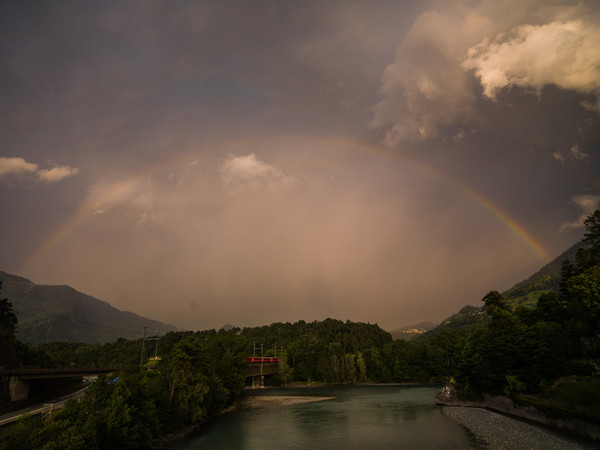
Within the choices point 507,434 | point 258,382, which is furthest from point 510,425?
point 258,382

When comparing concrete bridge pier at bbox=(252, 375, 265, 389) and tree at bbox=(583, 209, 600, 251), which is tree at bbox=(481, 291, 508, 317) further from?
concrete bridge pier at bbox=(252, 375, 265, 389)

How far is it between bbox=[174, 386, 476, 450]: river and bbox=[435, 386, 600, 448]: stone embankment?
2665 mm

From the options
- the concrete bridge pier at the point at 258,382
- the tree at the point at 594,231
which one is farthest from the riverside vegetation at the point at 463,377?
the concrete bridge pier at the point at 258,382

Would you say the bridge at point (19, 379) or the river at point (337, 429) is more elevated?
the bridge at point (19, 379)

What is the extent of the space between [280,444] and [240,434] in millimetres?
10413

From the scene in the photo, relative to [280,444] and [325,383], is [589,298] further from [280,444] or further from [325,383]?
[325,383]

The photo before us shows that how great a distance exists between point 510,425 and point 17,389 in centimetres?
7520

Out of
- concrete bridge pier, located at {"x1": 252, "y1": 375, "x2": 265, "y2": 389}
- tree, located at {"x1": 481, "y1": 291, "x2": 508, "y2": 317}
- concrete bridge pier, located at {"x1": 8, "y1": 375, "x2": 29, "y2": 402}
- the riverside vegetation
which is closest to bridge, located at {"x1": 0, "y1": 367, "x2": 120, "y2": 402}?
concrete bridge pier, located at {"x1": 8, "y1": 375, "x2": 29, "y2": 402}

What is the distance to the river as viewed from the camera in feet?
150

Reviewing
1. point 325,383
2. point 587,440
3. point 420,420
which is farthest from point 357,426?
point 325,383

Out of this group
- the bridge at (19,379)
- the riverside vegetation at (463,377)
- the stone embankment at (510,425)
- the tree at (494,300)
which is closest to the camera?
the riverside vegetation at (463,377)

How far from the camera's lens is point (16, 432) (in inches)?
989

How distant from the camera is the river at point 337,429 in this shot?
150 feet

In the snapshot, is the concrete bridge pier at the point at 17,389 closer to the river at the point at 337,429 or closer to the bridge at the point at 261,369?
the river at the point at 337,429
